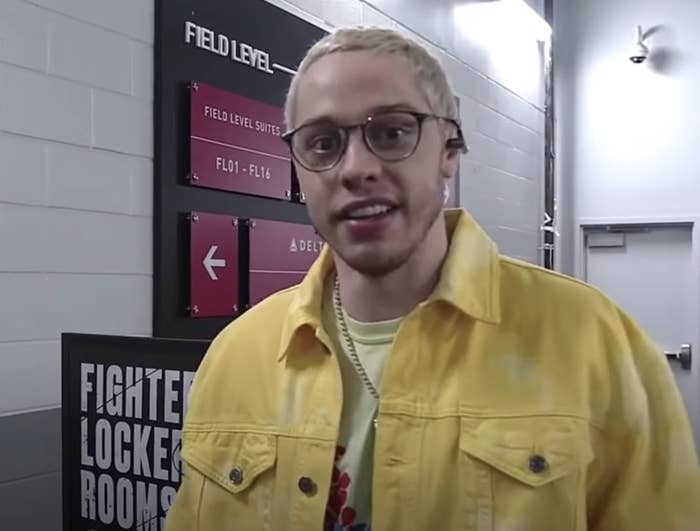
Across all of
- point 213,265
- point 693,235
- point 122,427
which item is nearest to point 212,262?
point 213,265

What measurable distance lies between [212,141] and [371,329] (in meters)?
1.54

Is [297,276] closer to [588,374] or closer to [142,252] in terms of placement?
[142,252]

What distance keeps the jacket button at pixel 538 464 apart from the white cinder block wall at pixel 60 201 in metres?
1.41

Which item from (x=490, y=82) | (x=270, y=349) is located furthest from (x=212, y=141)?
(x=490, y=82)

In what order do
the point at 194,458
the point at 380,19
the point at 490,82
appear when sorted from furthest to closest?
the point at 490,82 → the point at 380,19 → the point at 194,458

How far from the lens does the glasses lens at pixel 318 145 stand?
1079 millimetres

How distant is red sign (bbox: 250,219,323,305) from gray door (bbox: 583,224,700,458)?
10.9ft

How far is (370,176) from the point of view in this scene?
105 cm

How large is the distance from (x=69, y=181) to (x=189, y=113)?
0.48 meters

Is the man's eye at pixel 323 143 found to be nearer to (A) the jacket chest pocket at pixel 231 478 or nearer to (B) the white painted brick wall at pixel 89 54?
(A) the jacket chest pocket at pixel 231 478

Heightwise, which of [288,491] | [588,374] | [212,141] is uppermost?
[212,141]

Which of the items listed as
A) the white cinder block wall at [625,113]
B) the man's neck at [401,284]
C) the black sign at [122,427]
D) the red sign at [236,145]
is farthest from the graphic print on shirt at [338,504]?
the white cinder block wall at [625,113]

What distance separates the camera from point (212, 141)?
99.9 inches

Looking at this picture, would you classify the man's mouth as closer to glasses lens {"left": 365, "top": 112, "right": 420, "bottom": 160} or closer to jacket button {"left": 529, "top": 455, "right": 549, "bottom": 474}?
glasses lens {"left": 365, "top": 112, "right": 420, "bottom": 160}
